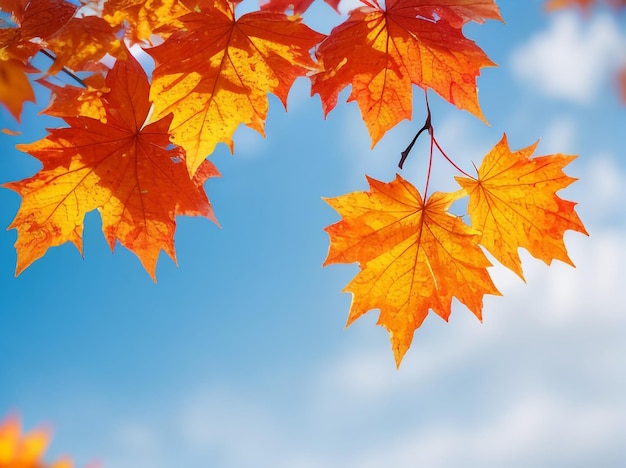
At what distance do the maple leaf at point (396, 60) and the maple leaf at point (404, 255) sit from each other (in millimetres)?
210

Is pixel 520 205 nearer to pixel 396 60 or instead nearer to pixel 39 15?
pixel 396 60

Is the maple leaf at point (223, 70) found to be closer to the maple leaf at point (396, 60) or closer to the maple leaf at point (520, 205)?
the maple leaf at point (396, 60)

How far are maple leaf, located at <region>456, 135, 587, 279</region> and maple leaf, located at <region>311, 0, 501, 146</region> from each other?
0.70 ft

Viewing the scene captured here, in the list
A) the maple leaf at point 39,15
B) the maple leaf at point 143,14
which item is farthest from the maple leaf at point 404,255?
the maple leaf at point 39,15

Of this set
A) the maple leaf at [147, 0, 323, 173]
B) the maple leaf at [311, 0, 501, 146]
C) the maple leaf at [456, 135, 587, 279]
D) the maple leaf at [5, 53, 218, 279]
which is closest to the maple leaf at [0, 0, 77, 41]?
the maple leaf at [5, 53, 218, 279]

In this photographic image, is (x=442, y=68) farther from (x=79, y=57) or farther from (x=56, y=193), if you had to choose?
(x=56, y=193)

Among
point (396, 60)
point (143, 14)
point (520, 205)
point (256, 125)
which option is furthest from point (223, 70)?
point (520, 205)

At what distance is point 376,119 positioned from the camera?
1431mm

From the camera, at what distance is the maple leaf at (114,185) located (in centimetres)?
143

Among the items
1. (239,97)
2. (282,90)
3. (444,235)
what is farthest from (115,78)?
(444,235)

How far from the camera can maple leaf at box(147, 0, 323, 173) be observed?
4.23 ft

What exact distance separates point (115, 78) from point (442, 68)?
84 cm

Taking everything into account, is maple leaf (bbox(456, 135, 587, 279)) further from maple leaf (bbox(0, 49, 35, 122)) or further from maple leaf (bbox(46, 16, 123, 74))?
maple leaf (bbox(0, 49, 35, 122))

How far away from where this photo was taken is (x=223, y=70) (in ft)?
4.40
